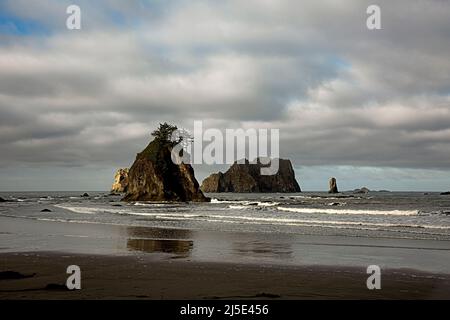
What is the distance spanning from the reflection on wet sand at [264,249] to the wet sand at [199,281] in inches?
104

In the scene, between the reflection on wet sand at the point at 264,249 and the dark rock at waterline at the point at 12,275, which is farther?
the reflection on wet sand at the point at 264,249

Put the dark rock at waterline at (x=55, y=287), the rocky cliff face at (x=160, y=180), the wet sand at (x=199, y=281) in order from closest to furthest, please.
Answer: the wet sand at (x=199, y=281) < the dark rock at waterline at (x=55, y=287) < the rocky cliff face at (x=160, y=180)

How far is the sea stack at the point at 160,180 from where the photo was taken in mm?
89188

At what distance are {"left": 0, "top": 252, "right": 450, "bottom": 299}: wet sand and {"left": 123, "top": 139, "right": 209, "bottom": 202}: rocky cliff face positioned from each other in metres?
74.1

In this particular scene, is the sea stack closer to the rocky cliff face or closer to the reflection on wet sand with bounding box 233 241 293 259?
the rocky cliff face

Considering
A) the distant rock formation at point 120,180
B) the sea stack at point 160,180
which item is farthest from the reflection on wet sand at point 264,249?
the distant rock formation at point 120,180

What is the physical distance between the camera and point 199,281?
11344 mm

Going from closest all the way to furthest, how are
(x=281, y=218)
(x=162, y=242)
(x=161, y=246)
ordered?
(x=161, y=246)
(x=162, y=242)
(x=281, y=218)

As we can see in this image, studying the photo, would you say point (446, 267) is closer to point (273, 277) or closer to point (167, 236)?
point (273, 277)

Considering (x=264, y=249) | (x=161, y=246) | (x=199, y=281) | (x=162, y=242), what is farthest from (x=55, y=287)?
(x=162, y=242)

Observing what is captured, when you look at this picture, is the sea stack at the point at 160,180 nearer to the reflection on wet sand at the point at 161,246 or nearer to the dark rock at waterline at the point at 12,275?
the reflection on wet sand at the point at 161,246

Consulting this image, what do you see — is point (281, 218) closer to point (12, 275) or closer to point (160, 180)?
point (12, 275)
